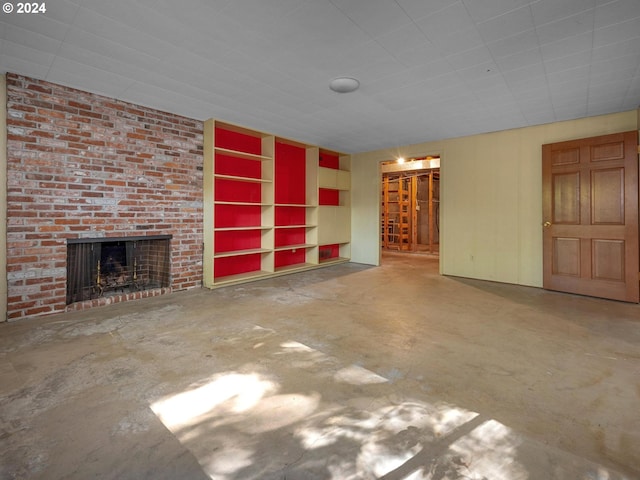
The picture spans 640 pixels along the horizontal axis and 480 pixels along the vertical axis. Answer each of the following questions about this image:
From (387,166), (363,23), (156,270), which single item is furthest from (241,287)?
(387,166)

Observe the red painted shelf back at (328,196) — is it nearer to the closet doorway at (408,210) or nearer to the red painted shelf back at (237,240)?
the red painted shelf back at (237,240)

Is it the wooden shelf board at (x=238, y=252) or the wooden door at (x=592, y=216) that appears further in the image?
the wooden shelf board at (x=238, y=252)

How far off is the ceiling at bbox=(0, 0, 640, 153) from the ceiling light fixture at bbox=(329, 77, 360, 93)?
0.27 feet

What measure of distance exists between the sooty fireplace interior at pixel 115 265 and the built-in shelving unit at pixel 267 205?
635 millimetres

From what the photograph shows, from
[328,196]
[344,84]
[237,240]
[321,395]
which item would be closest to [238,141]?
[237,240]

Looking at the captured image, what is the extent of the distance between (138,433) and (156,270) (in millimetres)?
3196

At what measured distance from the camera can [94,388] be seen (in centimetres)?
192

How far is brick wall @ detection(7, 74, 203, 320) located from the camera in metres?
3.19

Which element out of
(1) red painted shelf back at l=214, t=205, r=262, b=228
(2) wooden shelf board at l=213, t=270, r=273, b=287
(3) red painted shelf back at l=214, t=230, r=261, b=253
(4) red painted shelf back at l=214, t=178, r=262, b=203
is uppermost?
(4) red painted shelf back at l=214, t=178, r=262, b=203

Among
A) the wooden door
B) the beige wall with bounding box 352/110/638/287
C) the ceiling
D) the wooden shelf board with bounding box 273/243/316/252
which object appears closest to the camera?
the ceiling

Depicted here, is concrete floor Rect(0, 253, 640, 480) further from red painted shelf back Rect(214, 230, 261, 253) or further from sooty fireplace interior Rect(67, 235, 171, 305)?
red painted shelf back Rect(214, 230, 261, 253)

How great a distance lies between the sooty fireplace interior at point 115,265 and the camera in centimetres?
361

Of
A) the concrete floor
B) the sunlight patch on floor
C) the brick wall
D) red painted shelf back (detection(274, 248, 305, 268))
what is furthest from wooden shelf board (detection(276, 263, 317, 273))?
the sunlight patch on floor

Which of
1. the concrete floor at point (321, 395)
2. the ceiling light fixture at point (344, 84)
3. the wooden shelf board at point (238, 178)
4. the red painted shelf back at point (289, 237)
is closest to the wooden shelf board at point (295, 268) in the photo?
the red painted shelf back at point (289, 237)
